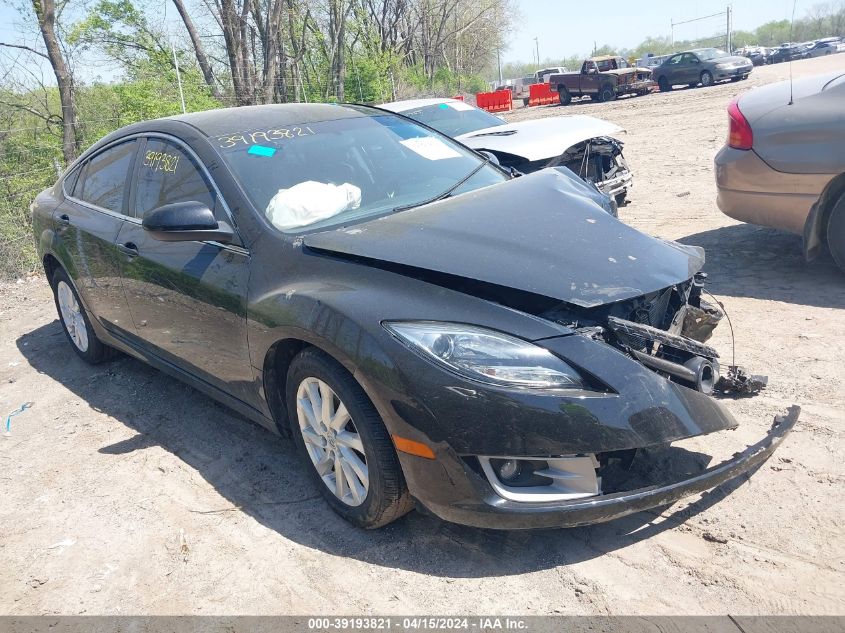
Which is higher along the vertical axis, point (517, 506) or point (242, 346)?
point (242, 346)

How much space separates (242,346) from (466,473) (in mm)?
1324

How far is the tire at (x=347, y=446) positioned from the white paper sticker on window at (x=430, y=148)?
1.64 m

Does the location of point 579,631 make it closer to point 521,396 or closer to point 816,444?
point 521,396

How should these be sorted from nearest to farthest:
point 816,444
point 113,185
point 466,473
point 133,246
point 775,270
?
point 466,473 < point 816,444 < point 133,246 < point 113,185 < point 775,270

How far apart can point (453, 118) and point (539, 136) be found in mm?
2005

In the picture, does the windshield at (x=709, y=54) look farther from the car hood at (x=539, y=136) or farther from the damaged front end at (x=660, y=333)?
the damaged front end at (x=660, y=333)

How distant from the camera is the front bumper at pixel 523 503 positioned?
2.47 m

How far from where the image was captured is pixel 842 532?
2.63 m

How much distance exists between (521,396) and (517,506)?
1.24 feet

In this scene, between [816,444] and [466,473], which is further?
[816,444]

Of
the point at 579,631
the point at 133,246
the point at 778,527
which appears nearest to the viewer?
the point at 579,631

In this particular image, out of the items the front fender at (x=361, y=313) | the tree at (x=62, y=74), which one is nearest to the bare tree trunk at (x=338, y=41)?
the tree at (x=62, y=74)

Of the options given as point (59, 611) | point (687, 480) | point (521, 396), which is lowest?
point (59, 611)

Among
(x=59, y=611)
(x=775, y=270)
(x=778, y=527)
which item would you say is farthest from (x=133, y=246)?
(x=775, y=270)
